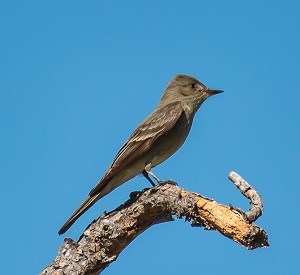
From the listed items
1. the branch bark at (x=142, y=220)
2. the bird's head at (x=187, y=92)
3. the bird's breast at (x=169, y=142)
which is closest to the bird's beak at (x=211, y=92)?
the bird's head at (x=187, y=92)

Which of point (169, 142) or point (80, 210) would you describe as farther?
point (169, 142)

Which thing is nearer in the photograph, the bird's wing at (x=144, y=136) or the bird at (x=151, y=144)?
the bird at (x=151, y=144)

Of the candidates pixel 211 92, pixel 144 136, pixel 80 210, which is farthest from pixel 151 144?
pixel 211 92

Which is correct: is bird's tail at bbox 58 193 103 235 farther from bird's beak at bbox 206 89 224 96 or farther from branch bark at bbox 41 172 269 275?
bird's beak at bbox 206 89 224 96

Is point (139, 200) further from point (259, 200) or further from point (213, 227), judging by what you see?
point (259, 200)

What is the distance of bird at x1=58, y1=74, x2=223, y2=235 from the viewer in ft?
29.9

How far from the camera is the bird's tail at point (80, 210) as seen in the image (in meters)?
8.66

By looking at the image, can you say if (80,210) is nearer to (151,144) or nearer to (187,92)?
(151,144)

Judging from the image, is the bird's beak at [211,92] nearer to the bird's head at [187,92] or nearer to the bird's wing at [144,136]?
the bird's head at [187,92]

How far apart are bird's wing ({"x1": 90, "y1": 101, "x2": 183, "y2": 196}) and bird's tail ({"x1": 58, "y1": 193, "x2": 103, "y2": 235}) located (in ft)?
0.21

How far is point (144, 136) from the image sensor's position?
9.87 m

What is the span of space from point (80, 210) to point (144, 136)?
160cm

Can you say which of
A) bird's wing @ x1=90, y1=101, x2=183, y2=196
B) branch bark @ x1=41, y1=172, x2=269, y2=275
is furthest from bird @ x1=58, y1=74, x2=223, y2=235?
branch bark @ x1=41, y1=172, x2=269, y2=275

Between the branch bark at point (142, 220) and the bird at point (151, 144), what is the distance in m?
1.77
